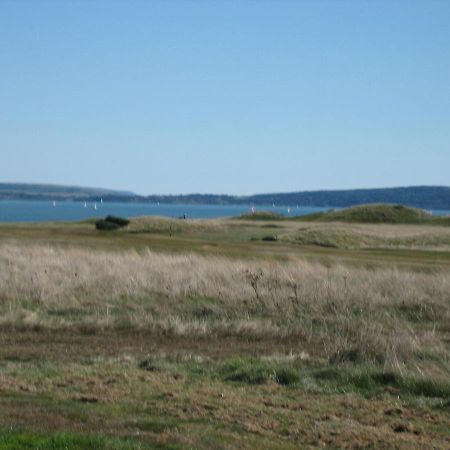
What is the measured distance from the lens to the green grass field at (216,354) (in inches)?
370

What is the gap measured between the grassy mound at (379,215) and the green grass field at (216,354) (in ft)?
185

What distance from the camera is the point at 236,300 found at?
21.7m

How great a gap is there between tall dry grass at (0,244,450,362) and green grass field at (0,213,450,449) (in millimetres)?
58

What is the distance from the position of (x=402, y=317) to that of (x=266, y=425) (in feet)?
38.1

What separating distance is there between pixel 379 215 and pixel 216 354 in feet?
251

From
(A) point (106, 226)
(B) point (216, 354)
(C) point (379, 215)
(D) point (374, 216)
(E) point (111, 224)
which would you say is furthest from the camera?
(C) point (379, 215)

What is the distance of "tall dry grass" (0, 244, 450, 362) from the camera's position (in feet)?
58.3

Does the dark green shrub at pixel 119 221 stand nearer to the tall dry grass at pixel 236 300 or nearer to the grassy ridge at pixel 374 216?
the grassy ridge at pixel 374 216

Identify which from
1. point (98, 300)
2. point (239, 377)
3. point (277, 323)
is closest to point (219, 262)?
point (98, 300)

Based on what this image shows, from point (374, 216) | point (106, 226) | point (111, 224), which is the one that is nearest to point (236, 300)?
point (106, 226)

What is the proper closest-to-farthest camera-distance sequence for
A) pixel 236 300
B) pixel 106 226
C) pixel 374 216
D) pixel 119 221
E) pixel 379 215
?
pixel 236 300
pixel 106 226
pixel 119 221
pixel 374 216
pixel 379 215

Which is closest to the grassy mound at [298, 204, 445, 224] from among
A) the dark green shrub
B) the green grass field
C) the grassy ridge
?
the grassy ridge

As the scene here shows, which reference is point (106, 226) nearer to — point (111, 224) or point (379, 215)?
point (111, 224)

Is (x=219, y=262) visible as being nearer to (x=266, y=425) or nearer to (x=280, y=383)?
(x=280, y=383)
